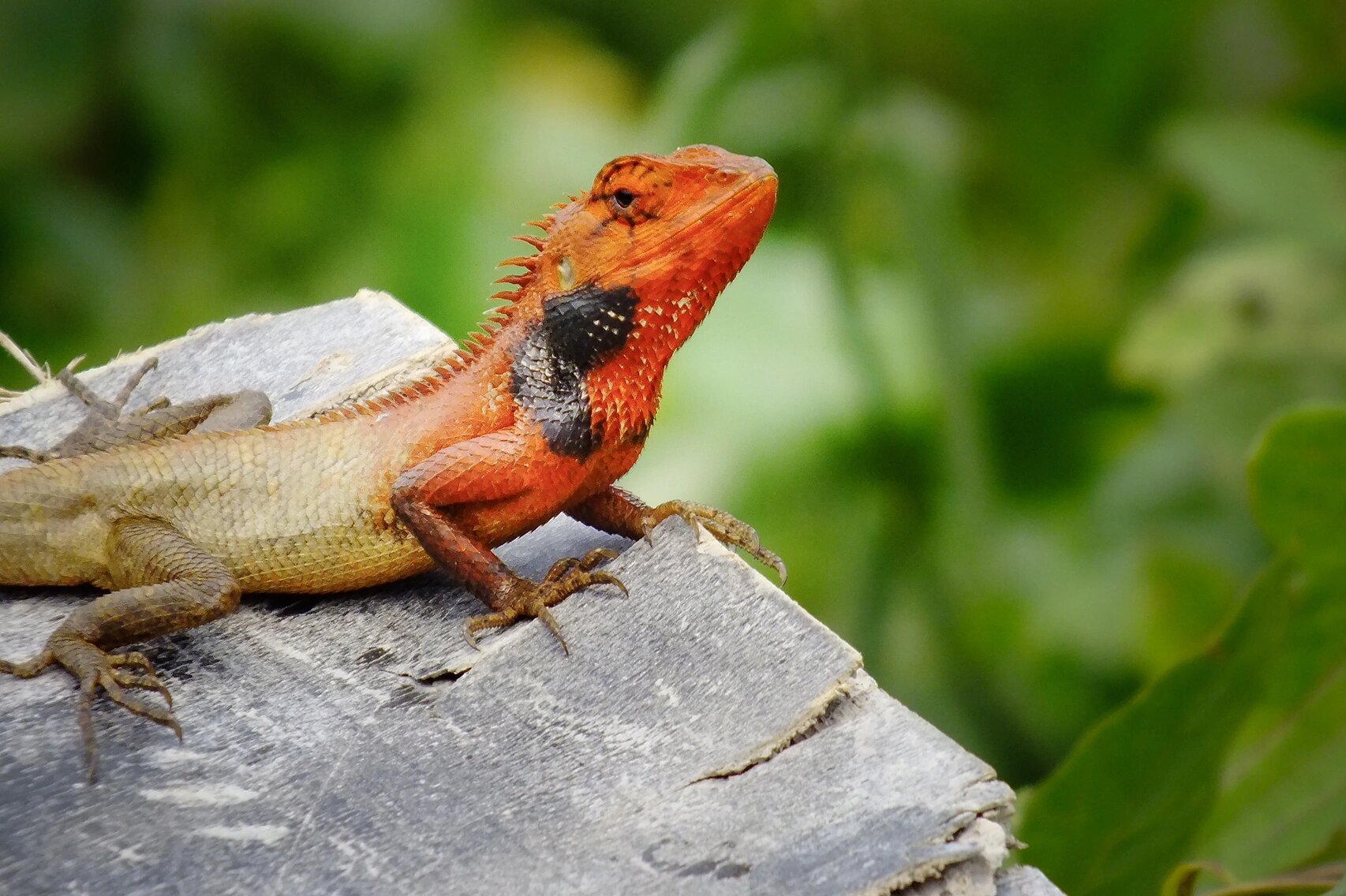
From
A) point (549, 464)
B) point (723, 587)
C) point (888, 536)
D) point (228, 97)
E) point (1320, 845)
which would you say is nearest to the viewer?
point (723, 587)

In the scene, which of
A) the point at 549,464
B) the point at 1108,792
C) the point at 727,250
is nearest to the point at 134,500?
the point at 549,464

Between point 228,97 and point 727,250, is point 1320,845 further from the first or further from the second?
point 228,97

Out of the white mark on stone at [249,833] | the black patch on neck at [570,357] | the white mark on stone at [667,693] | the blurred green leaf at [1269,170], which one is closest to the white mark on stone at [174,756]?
the white mark on stone at [249,833]

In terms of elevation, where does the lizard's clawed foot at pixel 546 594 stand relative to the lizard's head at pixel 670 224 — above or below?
below

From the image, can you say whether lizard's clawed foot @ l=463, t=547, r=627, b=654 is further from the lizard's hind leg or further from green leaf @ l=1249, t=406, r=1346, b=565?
green leaf @ l=1249, t=406, r=1346, b=565

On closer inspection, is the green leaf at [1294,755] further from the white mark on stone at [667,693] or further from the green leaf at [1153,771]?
the white mark on stone at [667,693]
